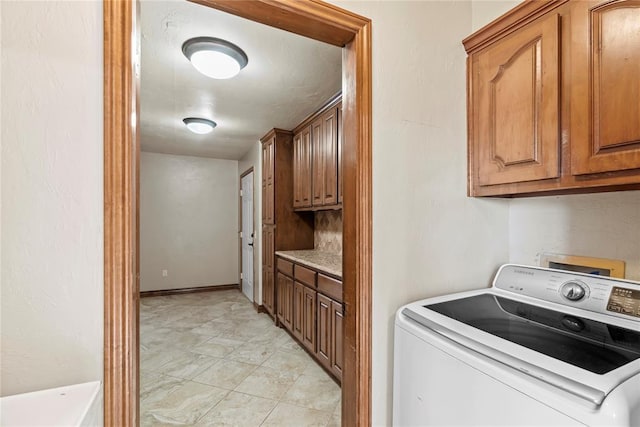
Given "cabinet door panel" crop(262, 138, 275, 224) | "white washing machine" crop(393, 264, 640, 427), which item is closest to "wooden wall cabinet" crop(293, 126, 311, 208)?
"cabinet door panel" crop(262, 138, 275, 224)

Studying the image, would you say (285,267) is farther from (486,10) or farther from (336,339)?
(486,10)

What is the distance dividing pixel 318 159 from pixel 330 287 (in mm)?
1356

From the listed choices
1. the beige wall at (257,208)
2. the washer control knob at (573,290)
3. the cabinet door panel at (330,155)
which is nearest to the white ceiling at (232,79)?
the cabinet door panel at (330,155)

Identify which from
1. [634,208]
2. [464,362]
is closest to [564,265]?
[634,208]

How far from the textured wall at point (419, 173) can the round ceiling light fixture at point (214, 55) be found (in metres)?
1.01

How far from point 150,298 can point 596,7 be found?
5.75 meters

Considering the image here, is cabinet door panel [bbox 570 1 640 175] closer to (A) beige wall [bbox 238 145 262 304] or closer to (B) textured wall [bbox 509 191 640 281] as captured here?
(B) textured wall [bbox 509 191 640 281]

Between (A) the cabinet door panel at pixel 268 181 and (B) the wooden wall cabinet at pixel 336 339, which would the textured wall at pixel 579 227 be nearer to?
(B) the wooden wall cabinet at pixel 336 339

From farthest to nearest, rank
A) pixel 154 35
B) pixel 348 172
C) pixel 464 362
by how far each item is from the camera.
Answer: pixel 154 35, pixel 348 172, pixel 464 362

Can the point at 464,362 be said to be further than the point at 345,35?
No

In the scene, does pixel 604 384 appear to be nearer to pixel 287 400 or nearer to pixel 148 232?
pixel 287 400

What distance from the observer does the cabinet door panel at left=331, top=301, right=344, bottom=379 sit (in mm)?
2189
